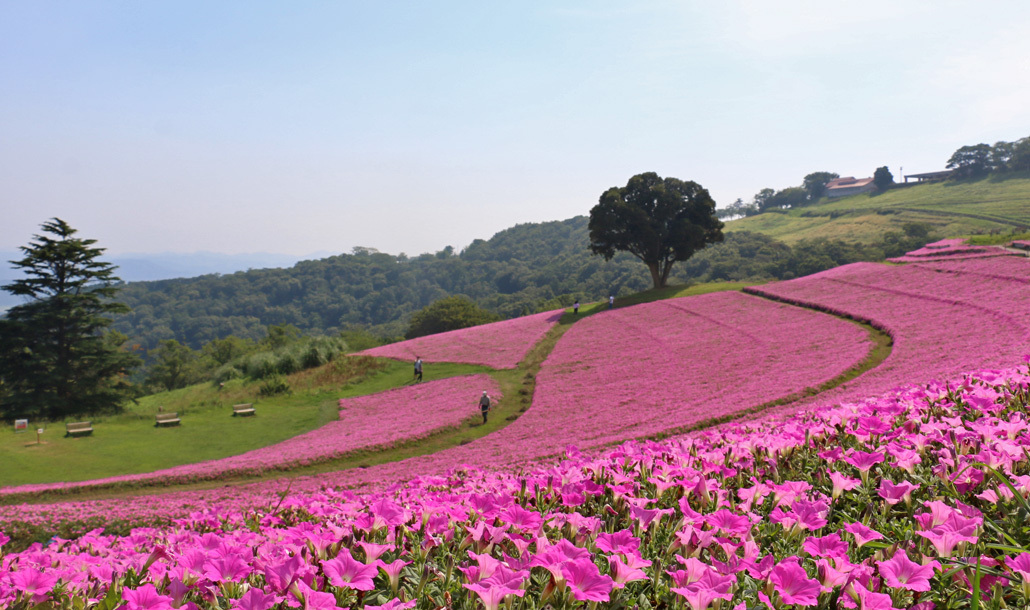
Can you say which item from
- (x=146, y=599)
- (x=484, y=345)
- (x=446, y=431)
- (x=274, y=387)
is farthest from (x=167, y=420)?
A: (x=146, y=599)

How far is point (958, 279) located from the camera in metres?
28.8

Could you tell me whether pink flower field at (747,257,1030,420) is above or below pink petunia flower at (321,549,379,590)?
below

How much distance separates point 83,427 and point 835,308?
1411 inches

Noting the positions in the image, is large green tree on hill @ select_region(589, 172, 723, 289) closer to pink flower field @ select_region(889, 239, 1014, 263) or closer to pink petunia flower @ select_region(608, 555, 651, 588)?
pink flower field @ select_region(889, 239, 1014, 263)

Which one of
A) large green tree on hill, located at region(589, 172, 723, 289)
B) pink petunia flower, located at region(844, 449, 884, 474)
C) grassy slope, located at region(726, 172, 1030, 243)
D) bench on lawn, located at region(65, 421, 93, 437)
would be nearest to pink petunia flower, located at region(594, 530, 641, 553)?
pink petunia flower, located at region(844, 449, 884, 474)

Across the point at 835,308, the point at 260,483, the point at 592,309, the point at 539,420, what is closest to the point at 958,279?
the point at 835,308

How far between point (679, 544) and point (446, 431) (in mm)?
18601

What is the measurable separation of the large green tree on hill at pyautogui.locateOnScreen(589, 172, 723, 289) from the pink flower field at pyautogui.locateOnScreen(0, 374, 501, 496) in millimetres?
24455

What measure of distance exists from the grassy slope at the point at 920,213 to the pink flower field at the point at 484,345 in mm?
79870

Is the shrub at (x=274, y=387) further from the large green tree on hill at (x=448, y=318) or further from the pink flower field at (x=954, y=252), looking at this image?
the pink flower field at (x=954, y=252)

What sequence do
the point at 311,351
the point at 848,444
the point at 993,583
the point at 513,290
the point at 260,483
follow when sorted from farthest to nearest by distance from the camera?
the point at 513,290
the point at 311,351
the point at 260,483
the point at 848,444
the point at 993,583

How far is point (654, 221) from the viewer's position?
154 ft

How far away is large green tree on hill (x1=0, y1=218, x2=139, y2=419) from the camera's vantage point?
108 ft

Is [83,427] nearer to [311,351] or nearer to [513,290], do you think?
[311,351]
